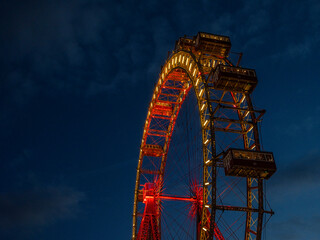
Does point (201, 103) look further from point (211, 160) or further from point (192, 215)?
point (192, 215)

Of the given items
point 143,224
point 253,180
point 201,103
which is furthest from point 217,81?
point 143,224

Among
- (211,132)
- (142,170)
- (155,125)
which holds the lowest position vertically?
(211,132)

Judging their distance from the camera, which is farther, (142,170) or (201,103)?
(142,170)

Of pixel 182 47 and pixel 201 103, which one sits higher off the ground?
pixel 182 47

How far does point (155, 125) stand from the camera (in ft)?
140

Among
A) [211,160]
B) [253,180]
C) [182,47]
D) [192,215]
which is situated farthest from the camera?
[182,47]

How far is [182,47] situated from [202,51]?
360 centimetres

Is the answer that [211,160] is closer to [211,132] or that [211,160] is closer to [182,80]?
[211,132]

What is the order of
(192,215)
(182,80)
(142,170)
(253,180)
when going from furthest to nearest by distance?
(142,170) → (182,80) → (192,215) → (253,180)

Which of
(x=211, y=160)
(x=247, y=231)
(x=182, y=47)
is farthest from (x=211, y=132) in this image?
(x=182, y=47)

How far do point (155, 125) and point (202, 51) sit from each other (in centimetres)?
1377

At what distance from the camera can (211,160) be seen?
962 inches

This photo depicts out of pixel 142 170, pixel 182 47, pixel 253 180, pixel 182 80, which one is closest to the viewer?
pixel 253 180

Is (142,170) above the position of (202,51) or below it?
below
